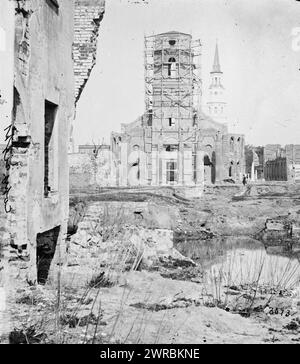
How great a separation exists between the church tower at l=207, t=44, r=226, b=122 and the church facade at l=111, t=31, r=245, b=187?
1881cm

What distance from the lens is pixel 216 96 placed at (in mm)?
64688

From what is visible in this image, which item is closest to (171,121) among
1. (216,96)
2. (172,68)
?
(172,68)

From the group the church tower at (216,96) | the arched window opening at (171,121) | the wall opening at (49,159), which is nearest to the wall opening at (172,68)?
the arched window opening at (171,121)

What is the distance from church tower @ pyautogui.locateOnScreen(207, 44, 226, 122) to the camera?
6325cm

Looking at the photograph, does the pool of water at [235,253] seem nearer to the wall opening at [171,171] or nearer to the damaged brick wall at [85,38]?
the damaged brick wall at [85,38]

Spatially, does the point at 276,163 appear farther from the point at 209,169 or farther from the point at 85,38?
the point at 85,38

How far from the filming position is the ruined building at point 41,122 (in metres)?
7.72

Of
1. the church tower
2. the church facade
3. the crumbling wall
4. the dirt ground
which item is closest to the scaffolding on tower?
the church facade

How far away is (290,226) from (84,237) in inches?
574

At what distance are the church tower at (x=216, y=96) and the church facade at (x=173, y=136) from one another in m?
18.8

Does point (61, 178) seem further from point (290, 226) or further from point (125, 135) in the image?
point (125, 135)

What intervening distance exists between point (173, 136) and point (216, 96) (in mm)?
24207
